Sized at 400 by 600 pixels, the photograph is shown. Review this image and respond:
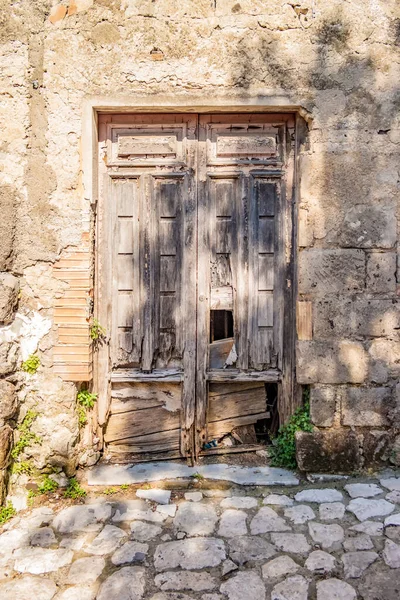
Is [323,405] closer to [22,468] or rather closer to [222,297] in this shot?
[222,297]

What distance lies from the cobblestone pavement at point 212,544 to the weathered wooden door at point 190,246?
671 mm

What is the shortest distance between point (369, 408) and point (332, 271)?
93 cm

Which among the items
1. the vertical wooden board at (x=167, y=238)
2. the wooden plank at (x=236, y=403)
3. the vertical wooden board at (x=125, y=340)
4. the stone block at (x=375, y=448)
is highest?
the vertical wooden board at (x=167, y=238)

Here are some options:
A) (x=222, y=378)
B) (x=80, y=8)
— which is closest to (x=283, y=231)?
(x=222, y=378)

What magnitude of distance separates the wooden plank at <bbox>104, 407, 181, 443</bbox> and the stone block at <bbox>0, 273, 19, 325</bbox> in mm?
1006

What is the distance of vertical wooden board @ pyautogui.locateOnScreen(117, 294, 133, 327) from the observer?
10.6 feet

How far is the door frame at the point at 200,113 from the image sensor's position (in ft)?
9.95

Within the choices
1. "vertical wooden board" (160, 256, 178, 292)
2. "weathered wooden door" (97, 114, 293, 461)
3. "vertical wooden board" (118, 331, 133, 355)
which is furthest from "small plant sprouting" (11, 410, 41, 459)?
"vertical wooden board" (160, 256, 178, 292)

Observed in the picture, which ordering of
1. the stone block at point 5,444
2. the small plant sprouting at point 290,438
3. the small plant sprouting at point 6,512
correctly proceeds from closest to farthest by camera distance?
the small plant sprouting at point 6,512, the stone block at point 5,444, the small plant sprouting at point 290,438

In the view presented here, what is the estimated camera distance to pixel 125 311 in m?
3.23

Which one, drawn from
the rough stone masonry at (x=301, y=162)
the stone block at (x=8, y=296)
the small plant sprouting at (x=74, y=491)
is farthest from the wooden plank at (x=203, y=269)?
the stone block at (x=8, y=296)

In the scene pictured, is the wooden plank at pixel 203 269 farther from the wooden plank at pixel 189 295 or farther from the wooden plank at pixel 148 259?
the wooden plank at pixel 148 259

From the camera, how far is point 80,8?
301cm

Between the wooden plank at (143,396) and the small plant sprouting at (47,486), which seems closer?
the small plant sprouting at (47,486)
